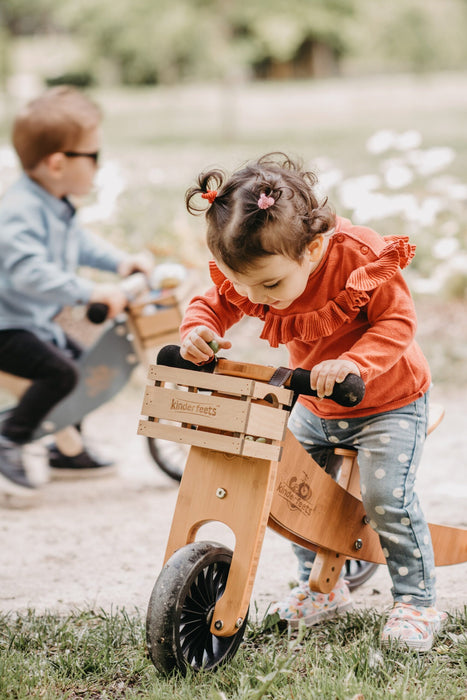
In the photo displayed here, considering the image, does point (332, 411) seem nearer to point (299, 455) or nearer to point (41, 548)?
point (299, 455)

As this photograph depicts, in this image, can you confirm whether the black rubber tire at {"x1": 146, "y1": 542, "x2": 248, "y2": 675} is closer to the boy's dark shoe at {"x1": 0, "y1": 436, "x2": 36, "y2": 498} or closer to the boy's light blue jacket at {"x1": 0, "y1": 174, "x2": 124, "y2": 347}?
the boy's light blue jacket at {"x1": 0, "y1": 174, "x2": 124, "y2": 347}

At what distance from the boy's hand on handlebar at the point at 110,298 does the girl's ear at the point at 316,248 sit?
5.72ft

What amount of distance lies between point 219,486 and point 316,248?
0.67 metres

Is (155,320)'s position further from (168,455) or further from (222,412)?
(222,412)

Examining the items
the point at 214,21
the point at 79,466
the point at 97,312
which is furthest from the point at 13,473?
the point at 214,21

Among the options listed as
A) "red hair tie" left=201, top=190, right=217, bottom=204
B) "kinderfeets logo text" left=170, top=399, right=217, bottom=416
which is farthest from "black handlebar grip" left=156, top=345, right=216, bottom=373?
"red hair tie" left=201, top=190, right=217, bottom=204

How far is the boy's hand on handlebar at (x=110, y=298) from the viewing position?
3.84 m

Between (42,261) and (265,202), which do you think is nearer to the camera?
(265,202)

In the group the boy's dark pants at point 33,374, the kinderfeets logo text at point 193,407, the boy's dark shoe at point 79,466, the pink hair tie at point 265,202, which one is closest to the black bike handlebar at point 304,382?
the kinderfeets logo text at point 193,407

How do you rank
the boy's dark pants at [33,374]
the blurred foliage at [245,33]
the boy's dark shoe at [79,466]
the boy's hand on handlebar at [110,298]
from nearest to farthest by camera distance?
the boy's hand on handlebar at [110,298], the boy's dark pants at [33,374], the boy's dark shoe at [79,466], the blurred foliage at [245,33]

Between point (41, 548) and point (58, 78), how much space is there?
16.5 metres

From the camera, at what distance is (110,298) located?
12.7 feet

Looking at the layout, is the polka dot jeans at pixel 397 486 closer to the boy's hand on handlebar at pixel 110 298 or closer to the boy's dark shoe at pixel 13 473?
the boy's hand on handlebar at pixel 110 298

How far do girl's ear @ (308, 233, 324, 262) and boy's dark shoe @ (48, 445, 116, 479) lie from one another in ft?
8.40
